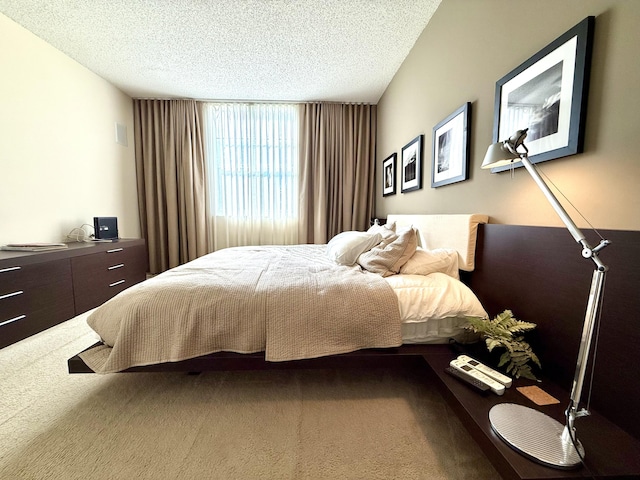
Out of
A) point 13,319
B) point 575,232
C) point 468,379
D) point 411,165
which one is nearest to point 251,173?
point 411,165

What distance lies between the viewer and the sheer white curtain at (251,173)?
3881 millimetres

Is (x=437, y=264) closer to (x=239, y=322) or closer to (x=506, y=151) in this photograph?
(x=506, y=151)

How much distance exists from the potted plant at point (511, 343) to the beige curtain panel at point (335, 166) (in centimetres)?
294

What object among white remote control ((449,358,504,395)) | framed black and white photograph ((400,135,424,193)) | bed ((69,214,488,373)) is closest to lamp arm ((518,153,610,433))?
white remote control ((449,358,504,395))

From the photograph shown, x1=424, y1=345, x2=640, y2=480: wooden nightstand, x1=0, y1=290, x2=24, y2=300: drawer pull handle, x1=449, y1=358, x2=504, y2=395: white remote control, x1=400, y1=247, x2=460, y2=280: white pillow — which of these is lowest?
x1=424, y1=345, x2=640, y2=480: wooden nightstand

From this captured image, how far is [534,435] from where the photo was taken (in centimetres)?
77

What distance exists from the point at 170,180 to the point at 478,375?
418 cm

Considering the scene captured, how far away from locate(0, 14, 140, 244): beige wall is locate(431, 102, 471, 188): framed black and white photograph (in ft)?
11.9

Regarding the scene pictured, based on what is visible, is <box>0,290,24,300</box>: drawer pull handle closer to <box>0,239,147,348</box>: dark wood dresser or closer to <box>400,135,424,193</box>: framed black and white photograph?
<box>0,239,147,348</box>: dark wood dresser

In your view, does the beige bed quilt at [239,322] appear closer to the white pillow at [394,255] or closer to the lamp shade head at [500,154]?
the white pillow at [394,255]

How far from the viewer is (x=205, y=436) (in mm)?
1130

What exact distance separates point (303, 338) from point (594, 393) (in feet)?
3.54

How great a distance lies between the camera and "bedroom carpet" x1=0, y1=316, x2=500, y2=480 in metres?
0.99

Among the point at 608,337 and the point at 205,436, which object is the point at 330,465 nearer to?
the point at 205,436
